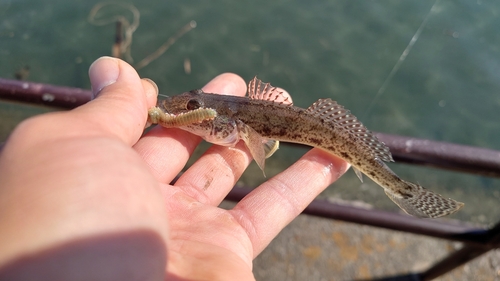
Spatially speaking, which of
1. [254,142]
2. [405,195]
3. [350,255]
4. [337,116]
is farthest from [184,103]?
[350,255]

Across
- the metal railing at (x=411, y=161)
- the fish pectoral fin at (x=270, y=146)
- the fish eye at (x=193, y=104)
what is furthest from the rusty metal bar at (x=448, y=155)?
the fish eye at (x=193, y=104)

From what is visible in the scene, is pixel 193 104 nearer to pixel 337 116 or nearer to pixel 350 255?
pixel 337 116

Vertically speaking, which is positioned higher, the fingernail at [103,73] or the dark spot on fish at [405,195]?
the fingernail at [103,73]

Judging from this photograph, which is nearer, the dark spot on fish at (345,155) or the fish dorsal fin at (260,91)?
the dark spot on fish at (345,155)

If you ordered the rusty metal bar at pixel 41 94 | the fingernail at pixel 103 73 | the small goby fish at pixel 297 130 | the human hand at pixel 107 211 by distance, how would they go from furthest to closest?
the small goby fish at pixel 297 130
the rusty metal bar at pixel 41 94
the fingernail at pixel 103 73
the human hand at pixel 107 211

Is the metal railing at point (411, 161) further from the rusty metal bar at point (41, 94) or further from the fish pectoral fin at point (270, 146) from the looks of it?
the fish pectoral fin at point (270, 146)

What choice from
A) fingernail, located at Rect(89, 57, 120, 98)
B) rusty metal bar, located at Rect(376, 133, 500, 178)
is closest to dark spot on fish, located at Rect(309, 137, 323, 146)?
rusty metal bar, located at Rect(376, 133, 500, 178)

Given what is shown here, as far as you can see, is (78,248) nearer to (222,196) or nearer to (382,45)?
(222,196)
